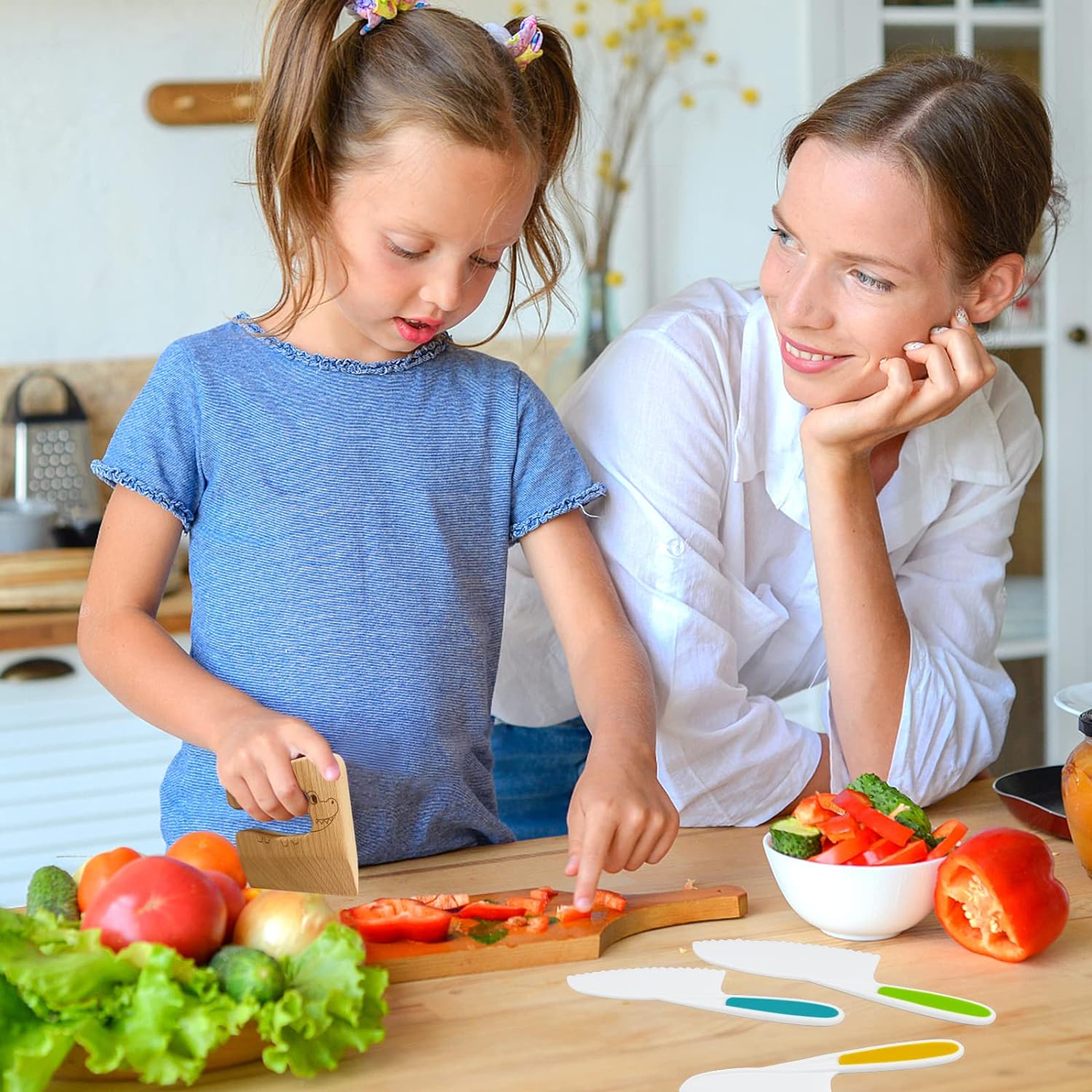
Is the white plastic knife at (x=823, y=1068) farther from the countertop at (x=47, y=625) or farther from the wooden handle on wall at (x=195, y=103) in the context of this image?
the wooden handle on wall at (x=195, y=103)

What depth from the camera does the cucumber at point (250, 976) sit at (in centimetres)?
72

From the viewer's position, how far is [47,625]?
7.47ft

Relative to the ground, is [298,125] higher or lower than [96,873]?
higher

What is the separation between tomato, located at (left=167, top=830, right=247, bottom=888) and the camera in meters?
0.86

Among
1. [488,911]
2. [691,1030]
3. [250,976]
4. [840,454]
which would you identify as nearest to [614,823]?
[488,911]

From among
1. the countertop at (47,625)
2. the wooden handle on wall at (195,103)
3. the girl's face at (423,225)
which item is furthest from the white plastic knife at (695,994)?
the wooden handle on wall at (195,103)

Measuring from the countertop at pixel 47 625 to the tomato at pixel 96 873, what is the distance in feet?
4.73

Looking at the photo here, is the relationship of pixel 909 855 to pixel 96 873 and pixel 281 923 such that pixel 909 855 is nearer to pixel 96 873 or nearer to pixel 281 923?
pixel 281 923

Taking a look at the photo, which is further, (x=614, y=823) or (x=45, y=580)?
(x=45, y=580)

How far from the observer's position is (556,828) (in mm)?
1522

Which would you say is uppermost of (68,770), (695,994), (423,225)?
(423,225)

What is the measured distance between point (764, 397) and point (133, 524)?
605mm

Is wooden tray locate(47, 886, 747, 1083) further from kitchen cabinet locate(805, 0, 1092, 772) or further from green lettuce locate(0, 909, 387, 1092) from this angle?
kitchen cabinet locate(805, 0, 1092, 772)

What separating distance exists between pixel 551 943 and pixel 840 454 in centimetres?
58
